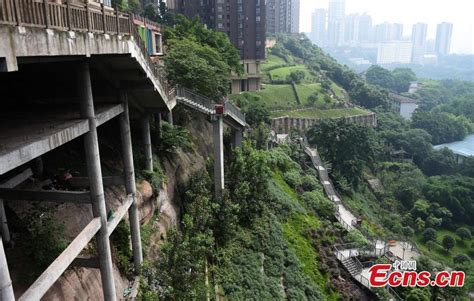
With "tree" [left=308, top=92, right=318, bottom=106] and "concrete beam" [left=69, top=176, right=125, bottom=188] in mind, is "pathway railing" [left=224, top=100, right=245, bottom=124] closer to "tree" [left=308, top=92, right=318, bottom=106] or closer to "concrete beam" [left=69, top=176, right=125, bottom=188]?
"concrete beam" [left=69, top=176, right=125, bottom=188]

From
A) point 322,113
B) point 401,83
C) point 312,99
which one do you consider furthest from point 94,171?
point 401,83

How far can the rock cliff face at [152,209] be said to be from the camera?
442 inches

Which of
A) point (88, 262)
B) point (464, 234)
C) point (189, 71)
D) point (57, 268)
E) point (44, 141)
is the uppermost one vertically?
point (189, 71)

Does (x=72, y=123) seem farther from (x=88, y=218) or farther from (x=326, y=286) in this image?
(x=326, y=286)

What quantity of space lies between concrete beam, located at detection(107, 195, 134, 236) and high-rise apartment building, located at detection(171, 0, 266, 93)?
154ft

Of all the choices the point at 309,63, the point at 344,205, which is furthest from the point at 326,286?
the point at 309,63

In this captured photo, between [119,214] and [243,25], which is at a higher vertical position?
[243,25]

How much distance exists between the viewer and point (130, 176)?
1398cm

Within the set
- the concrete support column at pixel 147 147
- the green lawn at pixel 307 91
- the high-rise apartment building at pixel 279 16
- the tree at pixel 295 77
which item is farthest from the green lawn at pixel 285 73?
the concrete support column at pixel 147 147

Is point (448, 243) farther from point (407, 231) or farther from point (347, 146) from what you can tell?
point (347, 146)

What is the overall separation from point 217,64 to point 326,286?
1730 centimetres

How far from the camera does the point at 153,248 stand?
53.2ft

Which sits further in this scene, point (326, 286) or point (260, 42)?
point (260, 42)

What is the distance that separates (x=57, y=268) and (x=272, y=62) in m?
82.8
